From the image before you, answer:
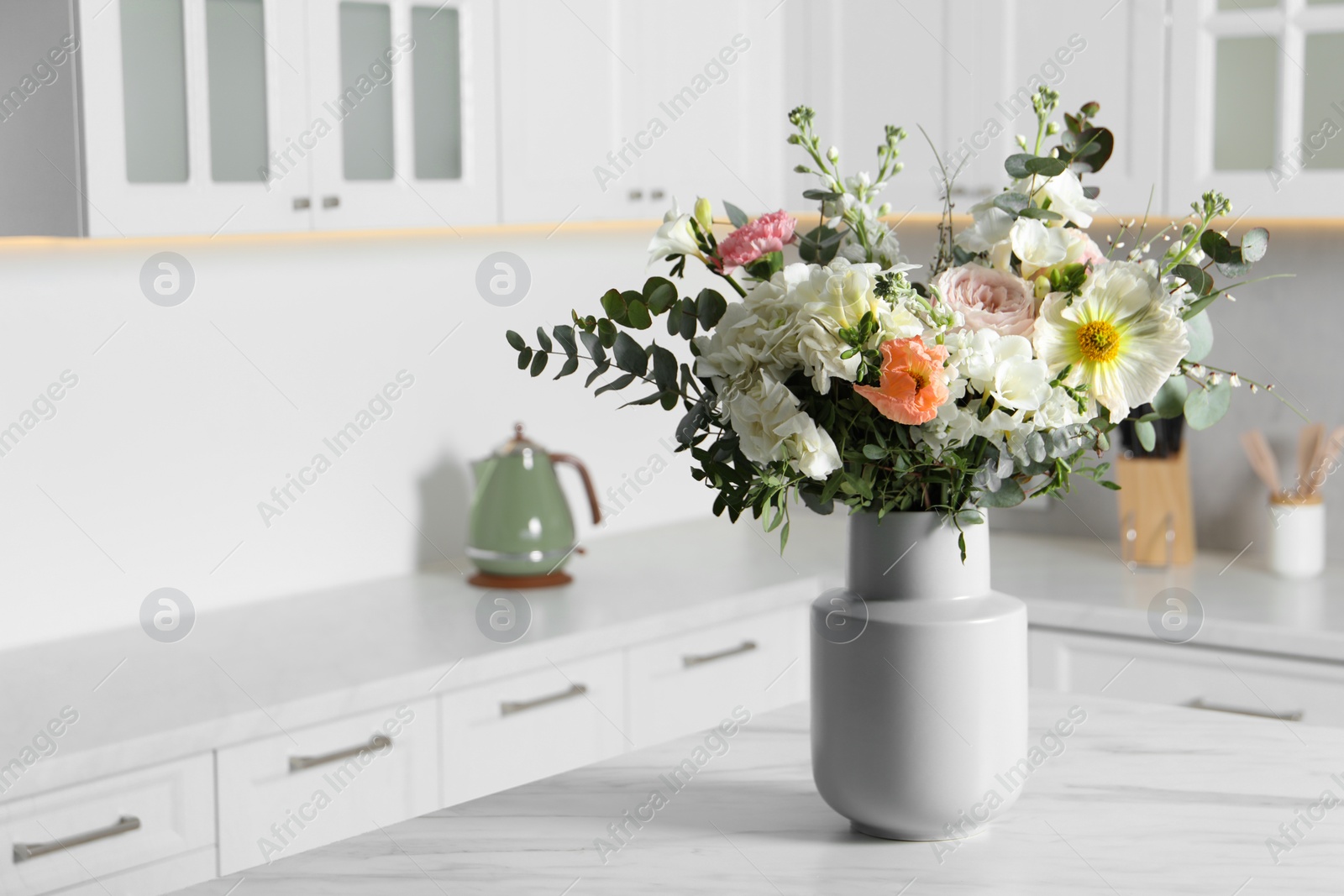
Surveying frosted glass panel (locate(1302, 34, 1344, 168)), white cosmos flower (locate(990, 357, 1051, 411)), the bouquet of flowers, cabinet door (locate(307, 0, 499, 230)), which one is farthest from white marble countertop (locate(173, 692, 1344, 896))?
frosted glass panel (locate(1302, 34, 1344, 168))

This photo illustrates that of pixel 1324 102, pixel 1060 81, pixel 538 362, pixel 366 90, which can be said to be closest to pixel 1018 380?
pixel 538 362

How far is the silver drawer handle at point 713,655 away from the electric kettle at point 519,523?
294 millimetres

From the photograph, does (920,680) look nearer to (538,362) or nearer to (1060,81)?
(538,362)

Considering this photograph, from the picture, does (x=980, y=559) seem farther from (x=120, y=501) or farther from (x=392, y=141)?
(x=120, y=501)

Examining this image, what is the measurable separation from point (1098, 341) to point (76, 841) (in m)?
1.43

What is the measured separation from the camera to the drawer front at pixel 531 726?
2.31m

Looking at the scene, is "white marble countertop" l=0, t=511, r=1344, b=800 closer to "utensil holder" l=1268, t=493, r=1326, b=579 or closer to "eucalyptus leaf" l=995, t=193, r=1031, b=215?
"utensil holder" l=1268, t=493, r=1326, b=579

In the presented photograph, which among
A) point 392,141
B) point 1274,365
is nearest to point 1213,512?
point 1274,365

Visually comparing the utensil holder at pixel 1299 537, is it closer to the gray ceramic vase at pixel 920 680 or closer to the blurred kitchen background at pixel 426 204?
the blurred kitchen background at pixel 426 204

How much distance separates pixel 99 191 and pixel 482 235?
1026 mm

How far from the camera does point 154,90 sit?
210cm

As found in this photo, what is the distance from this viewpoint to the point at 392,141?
95.3 inches

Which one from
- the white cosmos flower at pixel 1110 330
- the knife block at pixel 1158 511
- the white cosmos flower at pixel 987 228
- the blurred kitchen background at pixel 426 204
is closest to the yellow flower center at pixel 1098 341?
the white cosmos flower at pixel 1110 330

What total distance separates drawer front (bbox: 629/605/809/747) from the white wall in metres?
0.62
